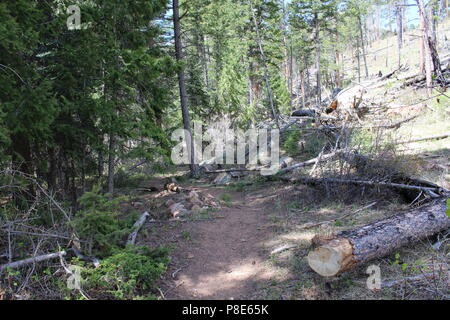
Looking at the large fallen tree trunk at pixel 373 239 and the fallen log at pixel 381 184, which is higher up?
the fallen log at pixel 381 184

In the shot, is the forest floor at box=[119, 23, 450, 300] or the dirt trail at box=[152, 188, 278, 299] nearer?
the forest floor at box=[119, 23, 450, 300]

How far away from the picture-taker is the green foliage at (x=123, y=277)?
13.9 feet

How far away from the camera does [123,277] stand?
14.3 feet

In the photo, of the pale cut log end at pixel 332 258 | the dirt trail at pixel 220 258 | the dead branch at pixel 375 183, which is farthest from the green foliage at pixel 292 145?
the pale cut log end at pixel 332 258

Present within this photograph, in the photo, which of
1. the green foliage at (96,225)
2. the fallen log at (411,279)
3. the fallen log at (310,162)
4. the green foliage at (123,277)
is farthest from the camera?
the fallen log at (310,162)

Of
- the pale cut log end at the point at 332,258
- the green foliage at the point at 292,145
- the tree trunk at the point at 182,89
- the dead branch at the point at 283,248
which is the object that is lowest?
the dead branch at the point at 283,248

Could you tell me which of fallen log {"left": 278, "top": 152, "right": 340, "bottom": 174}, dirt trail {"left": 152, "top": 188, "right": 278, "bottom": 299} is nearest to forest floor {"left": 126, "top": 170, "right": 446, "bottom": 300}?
dirt trail {"left": 152, "top": 188, "right": 278, "bottom": 299}

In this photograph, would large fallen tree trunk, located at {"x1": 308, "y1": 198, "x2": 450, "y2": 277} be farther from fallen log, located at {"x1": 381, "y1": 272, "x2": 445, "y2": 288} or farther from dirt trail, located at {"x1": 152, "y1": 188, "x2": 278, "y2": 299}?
dirt trail, located at {"x1": 152, "y1": 188, "x2": 278, "y2": 299}

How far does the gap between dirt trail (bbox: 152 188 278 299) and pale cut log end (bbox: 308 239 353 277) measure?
1011 millimetres

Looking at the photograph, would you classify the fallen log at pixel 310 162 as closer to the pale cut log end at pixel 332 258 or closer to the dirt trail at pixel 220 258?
the dirt trail at pixel 220 258

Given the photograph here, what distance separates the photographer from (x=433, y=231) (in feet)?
17.0

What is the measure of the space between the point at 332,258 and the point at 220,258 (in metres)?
2.36

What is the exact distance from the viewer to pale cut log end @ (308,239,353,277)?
13.9 feet

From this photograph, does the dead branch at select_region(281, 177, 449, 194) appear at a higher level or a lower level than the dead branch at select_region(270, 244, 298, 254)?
higher
